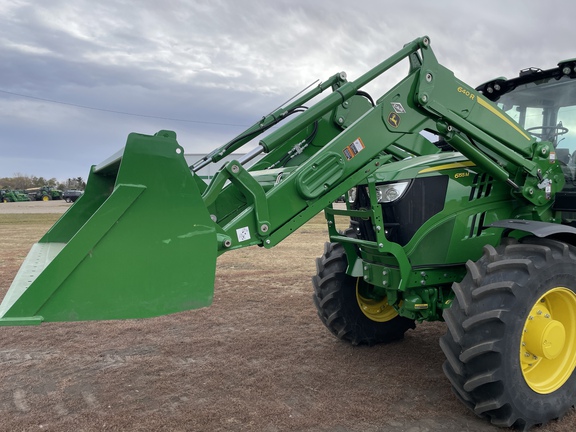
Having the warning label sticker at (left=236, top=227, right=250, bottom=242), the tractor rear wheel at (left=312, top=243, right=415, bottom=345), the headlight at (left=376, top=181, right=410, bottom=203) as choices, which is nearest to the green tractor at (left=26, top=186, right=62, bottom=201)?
the tractor rear wheel at (left=312, top=243, right=415, bottom=345)

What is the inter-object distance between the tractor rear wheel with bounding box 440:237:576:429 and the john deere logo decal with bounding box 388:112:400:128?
1.10 meters

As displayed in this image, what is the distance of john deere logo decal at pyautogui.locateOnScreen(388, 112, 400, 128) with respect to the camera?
371 cm

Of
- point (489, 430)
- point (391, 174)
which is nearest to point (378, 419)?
point (489, 430)

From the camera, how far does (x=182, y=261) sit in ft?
10.0

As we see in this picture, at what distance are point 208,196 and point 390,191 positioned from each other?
1.49m

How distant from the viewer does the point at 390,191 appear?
411 centimetres

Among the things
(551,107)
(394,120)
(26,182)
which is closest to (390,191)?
(394,120)

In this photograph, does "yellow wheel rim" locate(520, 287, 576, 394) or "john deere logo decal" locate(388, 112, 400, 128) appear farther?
"john deere logo decal" locate(388, 112, 400, 128)

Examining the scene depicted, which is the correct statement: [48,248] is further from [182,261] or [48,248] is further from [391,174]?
[391,174]

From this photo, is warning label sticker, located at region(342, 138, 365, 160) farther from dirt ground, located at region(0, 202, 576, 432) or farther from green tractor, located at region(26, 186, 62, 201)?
green tractor, located at region(26, 186, 62, 201)

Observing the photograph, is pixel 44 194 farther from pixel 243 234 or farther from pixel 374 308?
pixel 243 234

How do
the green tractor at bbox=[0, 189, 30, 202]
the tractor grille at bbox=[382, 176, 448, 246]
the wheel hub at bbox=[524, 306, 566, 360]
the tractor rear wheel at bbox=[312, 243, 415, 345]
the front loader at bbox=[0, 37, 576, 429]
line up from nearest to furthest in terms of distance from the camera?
1. the front loader at bbox=[0, 37, 576, 429]
2. the wheel hub at bbox=[524, 306, 566, 360]
3. the tractor grille at bbox=[382, 176, 448, 246]
4. the tractor rear wheel at bbox=[312, 243, 415, 345]
5. the green tractor at bbox=[0, 189, 30, 202]

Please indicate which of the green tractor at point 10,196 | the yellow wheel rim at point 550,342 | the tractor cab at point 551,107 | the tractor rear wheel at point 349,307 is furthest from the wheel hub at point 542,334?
the green tractor at point 10,196

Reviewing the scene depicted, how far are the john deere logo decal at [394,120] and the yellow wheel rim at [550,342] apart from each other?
1.56m
